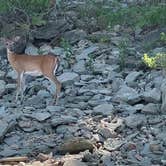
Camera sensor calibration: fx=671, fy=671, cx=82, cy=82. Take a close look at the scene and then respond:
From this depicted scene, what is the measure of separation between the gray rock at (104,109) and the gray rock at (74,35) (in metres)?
5.99

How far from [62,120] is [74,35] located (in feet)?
23.8

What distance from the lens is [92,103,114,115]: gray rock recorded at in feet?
43.4

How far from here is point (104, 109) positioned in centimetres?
1334

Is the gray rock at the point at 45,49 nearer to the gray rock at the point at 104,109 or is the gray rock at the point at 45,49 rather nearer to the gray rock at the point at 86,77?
the gray rock at the point at 86,77

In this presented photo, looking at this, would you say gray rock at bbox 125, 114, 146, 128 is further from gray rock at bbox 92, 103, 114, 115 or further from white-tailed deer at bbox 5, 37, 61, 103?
white-tailed deer at bbox 5, 37, 61, 103

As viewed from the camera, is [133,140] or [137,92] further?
[137,92]

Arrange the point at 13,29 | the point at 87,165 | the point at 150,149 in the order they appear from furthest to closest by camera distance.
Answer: the point at 13,29, the point at 150,149, the point at 87,165

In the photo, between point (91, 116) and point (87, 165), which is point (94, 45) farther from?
point (87, 165)

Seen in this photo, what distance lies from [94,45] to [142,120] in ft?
21.3

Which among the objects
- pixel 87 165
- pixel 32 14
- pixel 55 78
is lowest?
pixel 87 165

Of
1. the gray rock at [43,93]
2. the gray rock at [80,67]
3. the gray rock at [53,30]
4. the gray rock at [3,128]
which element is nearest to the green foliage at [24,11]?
the gray rock at [53,30]

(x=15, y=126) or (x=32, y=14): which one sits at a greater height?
(x=32, y=14)

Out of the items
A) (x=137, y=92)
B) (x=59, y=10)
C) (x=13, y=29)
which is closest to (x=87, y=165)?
(x=137, y=92)

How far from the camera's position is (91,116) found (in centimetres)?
1315
